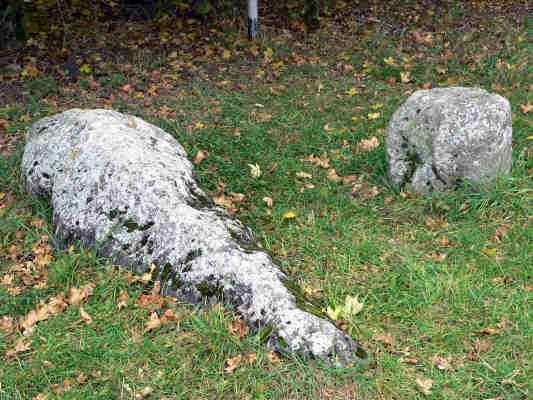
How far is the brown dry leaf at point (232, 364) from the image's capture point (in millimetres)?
3403

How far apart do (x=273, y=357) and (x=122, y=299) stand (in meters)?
1.16

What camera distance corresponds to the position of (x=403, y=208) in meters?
5.06

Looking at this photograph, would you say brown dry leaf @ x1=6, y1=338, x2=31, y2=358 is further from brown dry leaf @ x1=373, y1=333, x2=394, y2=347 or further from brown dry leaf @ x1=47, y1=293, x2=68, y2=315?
brown dry leaf @ x1=373, y1=333, x2=394, y2=347

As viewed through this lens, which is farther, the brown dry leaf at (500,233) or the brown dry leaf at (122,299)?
the brown dry leaf at (500,233)

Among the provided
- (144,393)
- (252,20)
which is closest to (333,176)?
(144,393)

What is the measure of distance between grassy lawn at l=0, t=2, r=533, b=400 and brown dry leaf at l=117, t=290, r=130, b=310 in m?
0.02

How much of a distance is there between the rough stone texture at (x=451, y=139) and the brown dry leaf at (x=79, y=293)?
2833mm

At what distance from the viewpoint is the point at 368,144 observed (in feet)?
19.7

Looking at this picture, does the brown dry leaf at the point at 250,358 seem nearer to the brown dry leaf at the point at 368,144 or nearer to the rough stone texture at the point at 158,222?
the rough stone texture at the point at 158,222

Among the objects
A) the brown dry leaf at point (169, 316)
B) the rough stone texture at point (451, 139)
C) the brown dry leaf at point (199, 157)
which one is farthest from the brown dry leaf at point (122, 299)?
the rough stone texture at point (451, 139)

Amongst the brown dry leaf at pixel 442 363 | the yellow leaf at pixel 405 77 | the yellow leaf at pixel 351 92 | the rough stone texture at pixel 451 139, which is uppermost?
the rough stone texture at pixel 451 139

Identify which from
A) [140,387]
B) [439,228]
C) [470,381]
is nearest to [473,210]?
[439,228]

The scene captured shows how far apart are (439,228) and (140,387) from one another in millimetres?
2723

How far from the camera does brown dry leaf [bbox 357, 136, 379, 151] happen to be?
599cm
